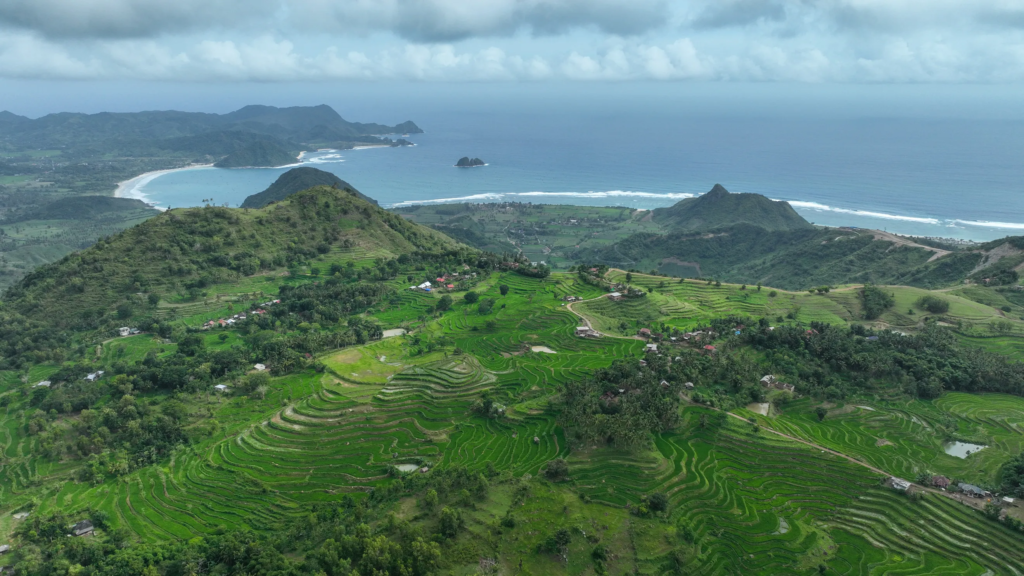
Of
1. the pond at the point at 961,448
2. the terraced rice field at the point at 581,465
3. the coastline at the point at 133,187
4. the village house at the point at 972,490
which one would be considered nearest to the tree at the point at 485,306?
the terraced rice field at the point at 581,465

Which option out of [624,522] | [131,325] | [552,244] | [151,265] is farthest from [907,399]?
[552,244]

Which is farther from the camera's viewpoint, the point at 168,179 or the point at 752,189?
the point at 168,179

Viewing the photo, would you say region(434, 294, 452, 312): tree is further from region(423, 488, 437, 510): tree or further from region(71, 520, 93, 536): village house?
region(71, 520, 93, 536): village house

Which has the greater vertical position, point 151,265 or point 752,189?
point 752,189

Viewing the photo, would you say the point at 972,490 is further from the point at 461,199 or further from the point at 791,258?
the point at 461,199

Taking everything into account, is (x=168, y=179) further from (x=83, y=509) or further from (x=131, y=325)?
(x=83, y=509)
